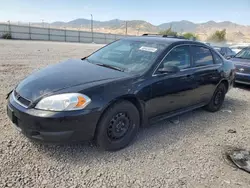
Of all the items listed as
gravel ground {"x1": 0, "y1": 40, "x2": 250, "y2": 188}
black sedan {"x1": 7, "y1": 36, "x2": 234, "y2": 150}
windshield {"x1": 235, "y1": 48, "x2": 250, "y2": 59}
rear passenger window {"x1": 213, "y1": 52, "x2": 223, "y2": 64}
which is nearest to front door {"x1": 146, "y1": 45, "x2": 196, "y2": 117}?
black sedan {"x1": 7, "y1": 36, "x2": 234, "y2": 150}

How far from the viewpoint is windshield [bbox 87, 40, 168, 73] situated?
354 cm

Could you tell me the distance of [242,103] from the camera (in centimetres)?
609

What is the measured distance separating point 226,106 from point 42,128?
4.69 m

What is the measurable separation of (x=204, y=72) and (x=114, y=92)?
231 centimetres

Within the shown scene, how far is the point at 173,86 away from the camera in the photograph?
3.75m

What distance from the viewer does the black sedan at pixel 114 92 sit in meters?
2.67

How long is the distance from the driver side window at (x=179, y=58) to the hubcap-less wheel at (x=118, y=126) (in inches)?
41.7

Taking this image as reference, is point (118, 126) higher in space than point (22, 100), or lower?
lower

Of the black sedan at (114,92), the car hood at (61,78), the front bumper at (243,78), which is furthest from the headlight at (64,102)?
the front bumper at (243,78)

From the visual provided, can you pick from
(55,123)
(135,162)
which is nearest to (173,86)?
(135,162)

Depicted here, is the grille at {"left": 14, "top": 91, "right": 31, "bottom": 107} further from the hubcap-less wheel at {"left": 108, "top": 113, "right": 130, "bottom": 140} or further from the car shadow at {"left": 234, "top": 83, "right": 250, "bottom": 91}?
the car shadow at {"left": 234, "top": 83, "right": 250, "bottom": 91}

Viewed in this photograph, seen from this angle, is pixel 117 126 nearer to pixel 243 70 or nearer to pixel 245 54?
pixel 243 70

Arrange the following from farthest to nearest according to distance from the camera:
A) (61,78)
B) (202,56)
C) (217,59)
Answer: (217,59)
(202,56)
(61,78)

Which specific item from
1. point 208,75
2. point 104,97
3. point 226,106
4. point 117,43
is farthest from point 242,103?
point 104,97
